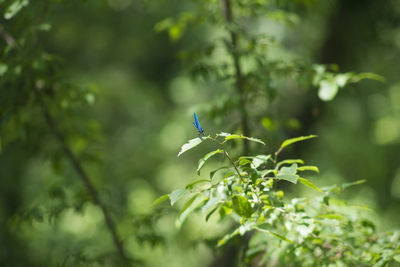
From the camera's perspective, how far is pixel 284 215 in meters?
1.24

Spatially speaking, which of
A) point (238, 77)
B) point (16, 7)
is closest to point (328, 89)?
point (238, 77)

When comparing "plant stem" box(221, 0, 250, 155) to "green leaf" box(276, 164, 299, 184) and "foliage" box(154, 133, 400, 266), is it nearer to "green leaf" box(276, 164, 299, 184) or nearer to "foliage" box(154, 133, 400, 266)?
"foliage" box(154, 133, 400, 266)

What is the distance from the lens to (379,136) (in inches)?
227

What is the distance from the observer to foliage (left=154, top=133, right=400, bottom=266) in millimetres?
992

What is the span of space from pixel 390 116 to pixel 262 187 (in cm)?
540

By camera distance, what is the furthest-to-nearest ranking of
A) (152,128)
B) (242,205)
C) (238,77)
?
(152,128), (238,77), (242,205)

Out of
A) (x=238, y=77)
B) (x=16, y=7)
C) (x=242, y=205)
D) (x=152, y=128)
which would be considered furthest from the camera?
(x=152, y=128)

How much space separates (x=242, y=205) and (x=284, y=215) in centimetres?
35

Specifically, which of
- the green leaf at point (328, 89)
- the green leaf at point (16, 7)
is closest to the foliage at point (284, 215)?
the green leaf at point (328, 89)

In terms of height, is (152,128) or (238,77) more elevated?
(152,128)

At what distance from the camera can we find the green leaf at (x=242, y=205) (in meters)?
0.95

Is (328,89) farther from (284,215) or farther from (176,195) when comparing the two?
(176,195)

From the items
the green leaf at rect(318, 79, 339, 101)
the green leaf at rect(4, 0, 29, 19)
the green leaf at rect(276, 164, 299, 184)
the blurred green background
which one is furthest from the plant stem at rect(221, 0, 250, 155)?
the blurred green background

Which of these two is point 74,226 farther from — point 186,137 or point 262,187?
point 262,187
